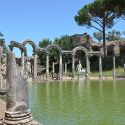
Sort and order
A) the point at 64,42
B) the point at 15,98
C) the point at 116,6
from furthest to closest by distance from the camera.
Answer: the point at 64,42 < the point at 116,6 < the point at 15,98

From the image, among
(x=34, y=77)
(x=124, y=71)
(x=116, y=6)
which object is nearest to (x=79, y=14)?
(x=116, y=6)

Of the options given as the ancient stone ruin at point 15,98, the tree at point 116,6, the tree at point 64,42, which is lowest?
the ancient stone ruin at point 15,98

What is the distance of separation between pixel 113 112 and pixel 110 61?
44.8m

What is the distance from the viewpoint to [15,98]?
29.5 feet

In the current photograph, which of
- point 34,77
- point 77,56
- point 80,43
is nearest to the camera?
point 34,77

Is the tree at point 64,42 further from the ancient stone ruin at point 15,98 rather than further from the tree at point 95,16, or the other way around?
the ancient stone ruin at point 15,98

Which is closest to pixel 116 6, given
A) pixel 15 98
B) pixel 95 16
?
pixel 95 16

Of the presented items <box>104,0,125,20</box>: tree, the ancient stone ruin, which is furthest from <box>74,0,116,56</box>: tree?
the ancient stone ruin

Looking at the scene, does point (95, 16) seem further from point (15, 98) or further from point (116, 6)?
point (15, 98)

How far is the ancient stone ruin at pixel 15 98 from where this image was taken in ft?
29.2

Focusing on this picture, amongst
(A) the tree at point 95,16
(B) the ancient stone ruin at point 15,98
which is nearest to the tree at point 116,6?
(A) the tree at point 95,16

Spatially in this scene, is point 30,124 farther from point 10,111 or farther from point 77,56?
point 77,56

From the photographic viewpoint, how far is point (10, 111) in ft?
29.4

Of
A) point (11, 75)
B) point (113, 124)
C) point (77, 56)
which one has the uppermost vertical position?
point (77, 56)
